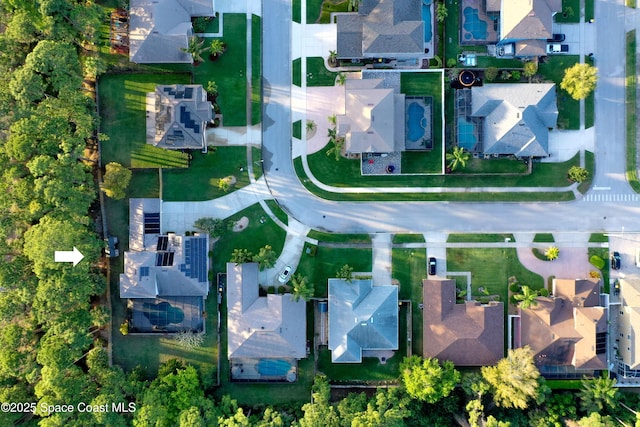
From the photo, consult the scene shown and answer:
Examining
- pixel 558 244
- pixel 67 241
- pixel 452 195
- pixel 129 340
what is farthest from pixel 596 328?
pixel 67 241

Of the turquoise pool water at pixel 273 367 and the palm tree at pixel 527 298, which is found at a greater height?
the palm tree at pixel 527 298

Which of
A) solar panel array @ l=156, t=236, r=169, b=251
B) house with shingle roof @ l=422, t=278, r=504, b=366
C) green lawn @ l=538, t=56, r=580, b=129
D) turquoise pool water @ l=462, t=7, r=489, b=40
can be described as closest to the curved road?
green lawn @ l=538, t=56, r=580, b=129

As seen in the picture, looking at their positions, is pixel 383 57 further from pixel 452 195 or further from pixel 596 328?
pixel 596 328

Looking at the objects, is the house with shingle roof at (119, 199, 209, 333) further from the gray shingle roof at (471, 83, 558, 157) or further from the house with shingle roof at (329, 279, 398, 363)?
the gray shingle roof at (471, 83, 558, 157)

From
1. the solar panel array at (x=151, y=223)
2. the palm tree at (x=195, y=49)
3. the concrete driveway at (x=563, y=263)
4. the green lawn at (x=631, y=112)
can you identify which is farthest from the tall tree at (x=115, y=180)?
the green lawn at (x=631, y=112)

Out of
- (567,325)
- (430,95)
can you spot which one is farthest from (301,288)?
(567,325)

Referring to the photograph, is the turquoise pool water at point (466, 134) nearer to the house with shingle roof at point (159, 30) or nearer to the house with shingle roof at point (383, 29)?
the house with shingle roof at point (383, 29)
